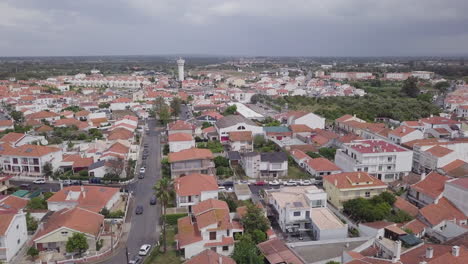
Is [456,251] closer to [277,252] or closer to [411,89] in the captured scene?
[277,252]

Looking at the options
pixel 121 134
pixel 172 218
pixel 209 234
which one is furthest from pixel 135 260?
pixel 121 134

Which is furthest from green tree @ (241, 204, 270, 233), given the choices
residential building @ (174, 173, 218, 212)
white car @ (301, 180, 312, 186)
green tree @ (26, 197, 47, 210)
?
green tree @ (26, 197, 47, 210)

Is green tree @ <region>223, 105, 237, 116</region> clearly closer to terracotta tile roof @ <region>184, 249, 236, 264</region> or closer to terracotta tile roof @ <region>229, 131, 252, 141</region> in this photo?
terracotta tile roof @ <region>229, 131, 252, 141</region>

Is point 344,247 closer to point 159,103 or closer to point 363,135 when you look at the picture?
point 363,135

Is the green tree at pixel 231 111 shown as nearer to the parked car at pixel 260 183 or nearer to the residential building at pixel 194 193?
the parked car at pixel 260 183

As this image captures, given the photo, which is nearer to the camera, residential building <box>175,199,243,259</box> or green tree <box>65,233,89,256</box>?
green tree <box>65,233,89,256</box>

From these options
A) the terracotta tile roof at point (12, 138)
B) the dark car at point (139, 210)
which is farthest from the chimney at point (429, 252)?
the terracotta tile roof at point (12, 138)
